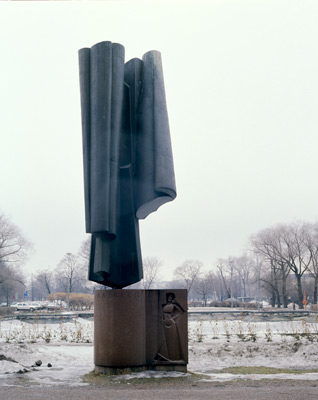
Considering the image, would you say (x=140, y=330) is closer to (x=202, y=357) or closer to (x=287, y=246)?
(x=202, y=357)

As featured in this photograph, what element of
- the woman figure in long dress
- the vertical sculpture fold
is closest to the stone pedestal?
the woman figure in long dress

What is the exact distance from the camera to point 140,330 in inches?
335

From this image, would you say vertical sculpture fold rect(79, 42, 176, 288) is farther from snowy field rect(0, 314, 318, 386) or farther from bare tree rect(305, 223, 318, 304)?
bare tree rect(305, 223, 318, 304)

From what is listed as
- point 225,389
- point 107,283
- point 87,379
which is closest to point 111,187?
point 107,283

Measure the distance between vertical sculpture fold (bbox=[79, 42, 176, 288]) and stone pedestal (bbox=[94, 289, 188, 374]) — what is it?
54cm

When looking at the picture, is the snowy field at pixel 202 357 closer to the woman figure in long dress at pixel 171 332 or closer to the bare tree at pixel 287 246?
the woman figure in long dress at pixel 171 332

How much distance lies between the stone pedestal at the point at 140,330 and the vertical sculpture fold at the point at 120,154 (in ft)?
1.77

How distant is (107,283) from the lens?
8992 mm

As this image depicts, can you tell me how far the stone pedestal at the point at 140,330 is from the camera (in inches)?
328

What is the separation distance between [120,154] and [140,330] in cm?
335

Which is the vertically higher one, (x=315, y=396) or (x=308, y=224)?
(x=308, y=224)

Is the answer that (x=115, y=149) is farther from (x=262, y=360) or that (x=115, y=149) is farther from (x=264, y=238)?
(x=264, y=238)

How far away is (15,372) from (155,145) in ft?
15.8

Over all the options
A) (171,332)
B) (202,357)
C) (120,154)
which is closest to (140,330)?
(171,332)
